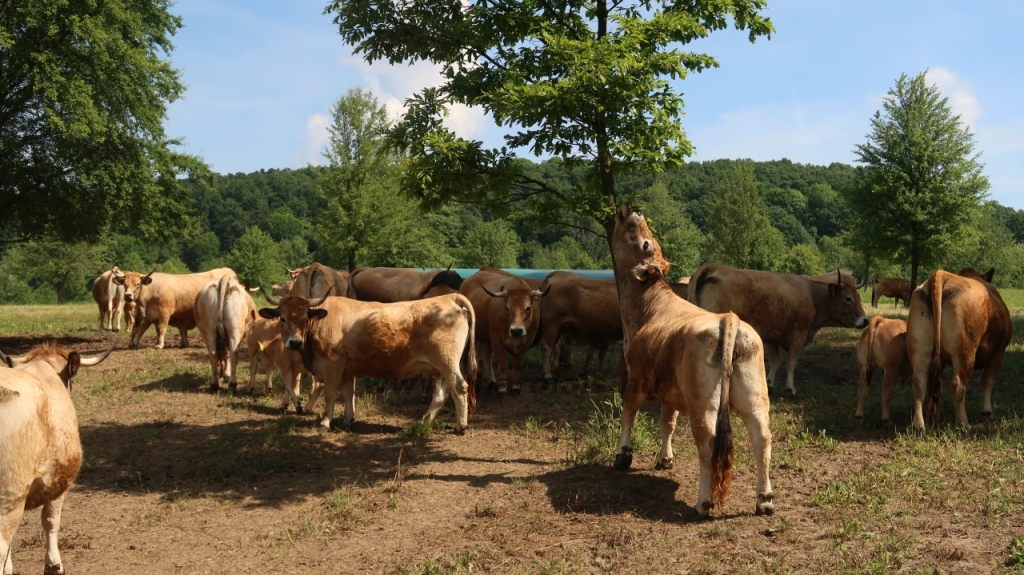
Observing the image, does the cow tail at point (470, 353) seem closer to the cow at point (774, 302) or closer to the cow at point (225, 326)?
the cow at point (774, 302)

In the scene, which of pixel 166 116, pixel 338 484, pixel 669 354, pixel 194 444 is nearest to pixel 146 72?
pixel 166 116

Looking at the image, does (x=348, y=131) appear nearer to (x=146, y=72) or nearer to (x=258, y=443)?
(x=146, y=72)

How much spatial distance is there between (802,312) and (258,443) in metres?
9.26

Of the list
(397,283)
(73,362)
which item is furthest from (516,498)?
(397,283)

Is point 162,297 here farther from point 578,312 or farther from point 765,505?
point 765,505

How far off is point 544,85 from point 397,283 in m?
9.04

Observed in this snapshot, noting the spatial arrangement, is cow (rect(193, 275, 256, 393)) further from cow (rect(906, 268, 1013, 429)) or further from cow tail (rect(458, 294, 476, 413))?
cow (rect(906, 268, 1013, 429))

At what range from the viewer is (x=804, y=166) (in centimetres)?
11512

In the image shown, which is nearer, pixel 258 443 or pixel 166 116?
pixel 258 443

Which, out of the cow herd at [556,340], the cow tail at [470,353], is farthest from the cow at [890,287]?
the cow tail at [470,353]

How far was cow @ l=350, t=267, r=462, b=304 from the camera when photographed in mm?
15609

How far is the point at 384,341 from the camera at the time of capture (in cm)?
1020

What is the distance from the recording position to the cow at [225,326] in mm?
13219

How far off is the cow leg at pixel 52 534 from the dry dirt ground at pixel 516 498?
235 millimetres
